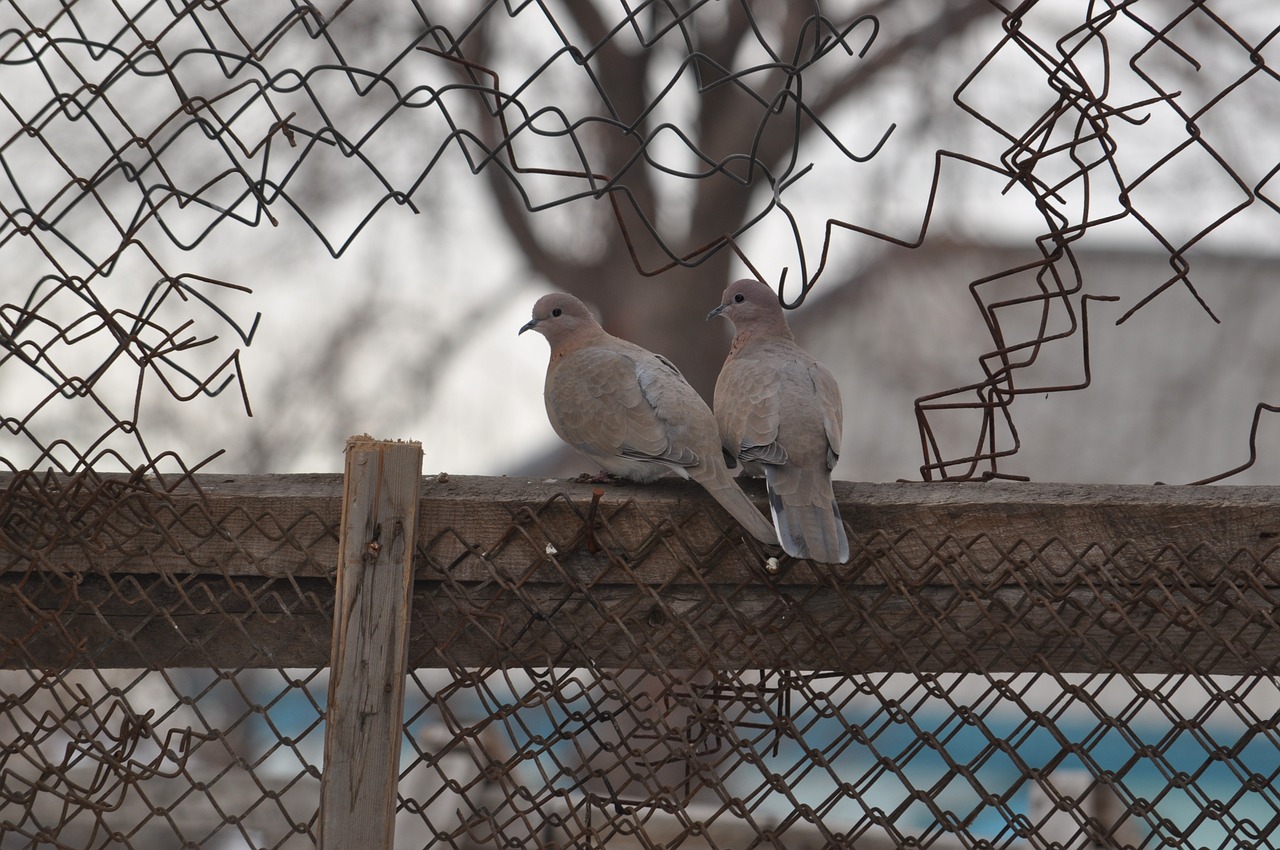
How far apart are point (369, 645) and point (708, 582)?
1.73ft

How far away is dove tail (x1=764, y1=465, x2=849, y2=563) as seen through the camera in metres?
1.77

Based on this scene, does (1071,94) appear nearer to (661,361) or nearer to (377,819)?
(661,361)

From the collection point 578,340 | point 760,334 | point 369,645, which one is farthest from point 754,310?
point 369,645

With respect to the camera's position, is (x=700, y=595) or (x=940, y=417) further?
(x=940, y=417)

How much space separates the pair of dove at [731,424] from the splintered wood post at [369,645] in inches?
19.2

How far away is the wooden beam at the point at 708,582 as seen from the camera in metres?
1.81

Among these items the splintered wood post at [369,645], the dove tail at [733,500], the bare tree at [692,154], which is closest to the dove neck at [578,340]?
the dove tail at [733,500]

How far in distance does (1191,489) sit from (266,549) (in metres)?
1.50

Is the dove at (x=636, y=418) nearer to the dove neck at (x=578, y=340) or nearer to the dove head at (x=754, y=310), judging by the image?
the dove neck at (x=578, y=340)

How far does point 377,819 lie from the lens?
169 cm

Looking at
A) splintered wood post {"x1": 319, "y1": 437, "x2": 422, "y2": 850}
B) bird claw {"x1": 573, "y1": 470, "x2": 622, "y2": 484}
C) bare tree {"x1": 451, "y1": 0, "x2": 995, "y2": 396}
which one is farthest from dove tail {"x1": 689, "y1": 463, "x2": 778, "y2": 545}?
bare tree {"x1": 451, "y1": 0, "x2": 995, "y2": 396}

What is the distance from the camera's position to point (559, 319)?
8.89ft

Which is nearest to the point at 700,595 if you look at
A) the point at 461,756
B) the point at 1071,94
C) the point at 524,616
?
the point at 524,616

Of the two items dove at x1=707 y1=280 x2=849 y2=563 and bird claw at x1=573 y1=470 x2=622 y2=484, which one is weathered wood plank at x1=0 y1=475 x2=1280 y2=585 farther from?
bird claw at x1=573 y1=470 x2=622 y2=484
